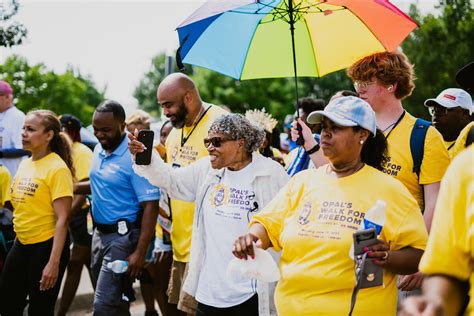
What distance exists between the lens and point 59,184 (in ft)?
19.2

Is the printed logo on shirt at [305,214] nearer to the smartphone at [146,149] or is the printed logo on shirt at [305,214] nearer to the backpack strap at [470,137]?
the backpack strap at [470,137]

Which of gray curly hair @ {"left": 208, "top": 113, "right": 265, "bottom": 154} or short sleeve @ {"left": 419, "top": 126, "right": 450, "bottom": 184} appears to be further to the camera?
gray curly hair @ {"left": 208, "top": 113, "right": 265, "bottom": 154}

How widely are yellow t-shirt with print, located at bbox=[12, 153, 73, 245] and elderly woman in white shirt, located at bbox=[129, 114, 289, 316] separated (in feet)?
4.43

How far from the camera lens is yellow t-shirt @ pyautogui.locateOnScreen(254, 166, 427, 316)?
3205mm

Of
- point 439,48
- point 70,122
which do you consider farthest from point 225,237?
point 439,48

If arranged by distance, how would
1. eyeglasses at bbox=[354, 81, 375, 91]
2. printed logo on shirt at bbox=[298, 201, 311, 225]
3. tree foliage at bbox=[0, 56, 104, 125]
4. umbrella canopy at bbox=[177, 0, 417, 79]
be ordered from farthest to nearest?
tree foliage at bbox=[0, 56, 104, 125]
umbrella canopy at bbox=[177, 0, 417, 79]
eyeglasses at bbox=[354, 81, 375, 91]
printed logo on shirt at bbox=[298, 201, 311, 225]

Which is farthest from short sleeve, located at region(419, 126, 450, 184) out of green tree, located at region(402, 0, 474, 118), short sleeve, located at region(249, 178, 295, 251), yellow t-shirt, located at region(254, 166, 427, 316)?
green tree, located at region(402, 0, 474, 118)

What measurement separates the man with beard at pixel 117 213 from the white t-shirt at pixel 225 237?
39.8 inches

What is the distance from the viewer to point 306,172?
3.60m

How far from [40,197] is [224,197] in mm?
2040

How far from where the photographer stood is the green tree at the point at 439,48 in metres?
18.2

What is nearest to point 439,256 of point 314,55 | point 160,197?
point 314,55

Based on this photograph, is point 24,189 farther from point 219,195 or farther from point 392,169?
point 392,169

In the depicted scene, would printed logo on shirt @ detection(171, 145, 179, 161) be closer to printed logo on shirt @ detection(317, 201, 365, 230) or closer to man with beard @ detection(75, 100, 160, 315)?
man with beard @ detection(75, 100, 160, 315)
